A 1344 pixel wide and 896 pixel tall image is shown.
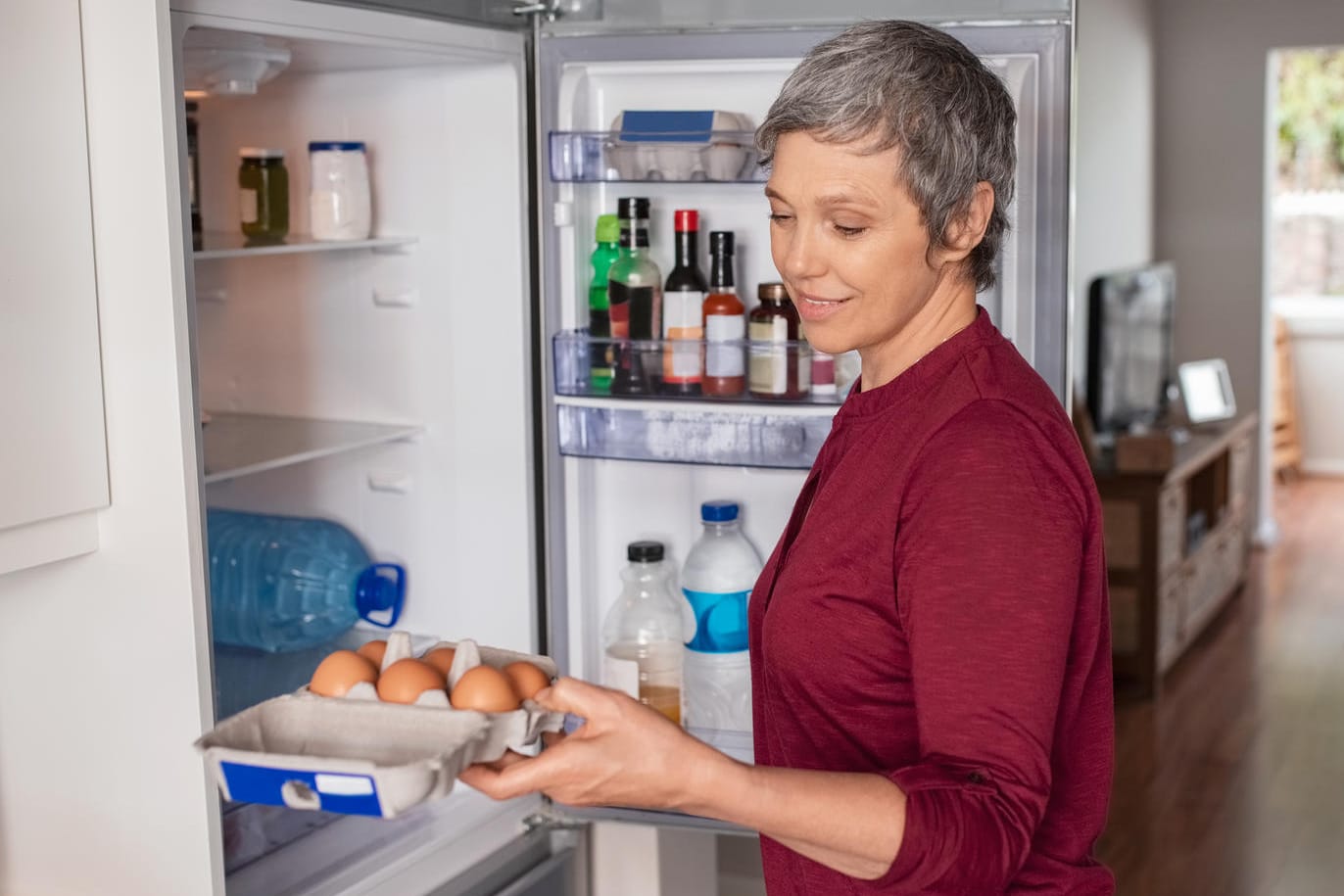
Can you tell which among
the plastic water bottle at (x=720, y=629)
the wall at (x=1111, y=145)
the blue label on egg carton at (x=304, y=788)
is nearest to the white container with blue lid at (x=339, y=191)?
the plastic water bottle at (x=720, y=629)

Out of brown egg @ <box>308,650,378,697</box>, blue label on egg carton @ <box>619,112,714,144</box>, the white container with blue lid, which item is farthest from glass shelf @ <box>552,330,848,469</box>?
brown egg @ <box>308,650,378,697</box>

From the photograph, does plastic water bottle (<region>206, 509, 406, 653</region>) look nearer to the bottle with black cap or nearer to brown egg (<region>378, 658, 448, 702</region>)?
the bottle with black cap

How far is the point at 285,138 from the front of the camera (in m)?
2.09

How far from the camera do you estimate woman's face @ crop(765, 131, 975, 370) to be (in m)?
1.01

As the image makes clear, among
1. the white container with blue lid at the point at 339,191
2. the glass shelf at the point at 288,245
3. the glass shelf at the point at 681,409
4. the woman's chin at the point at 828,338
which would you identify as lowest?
the glass shelf at the point at 681,409

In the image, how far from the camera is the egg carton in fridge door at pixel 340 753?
92 cm

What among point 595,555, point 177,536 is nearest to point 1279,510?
point 595,555

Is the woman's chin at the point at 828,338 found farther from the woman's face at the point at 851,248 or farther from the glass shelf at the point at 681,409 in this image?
the glass shelf at the point at 681,409

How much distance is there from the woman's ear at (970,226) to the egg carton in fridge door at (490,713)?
43cm

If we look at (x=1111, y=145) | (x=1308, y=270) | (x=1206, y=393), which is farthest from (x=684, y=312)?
(x=1308, y=270)

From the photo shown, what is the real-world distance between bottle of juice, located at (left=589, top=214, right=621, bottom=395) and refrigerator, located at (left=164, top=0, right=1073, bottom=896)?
1.1 inches

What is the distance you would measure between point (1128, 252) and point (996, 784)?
5.02m

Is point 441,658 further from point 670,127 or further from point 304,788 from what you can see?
point 670,127

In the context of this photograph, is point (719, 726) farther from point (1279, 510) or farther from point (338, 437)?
point (1279, 510)
